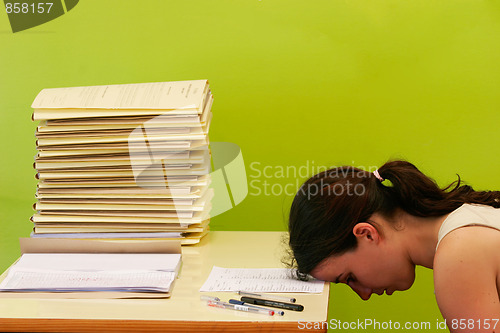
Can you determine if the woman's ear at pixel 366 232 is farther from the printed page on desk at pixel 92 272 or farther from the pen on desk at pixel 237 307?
the printed page on desk at pixel 92 272

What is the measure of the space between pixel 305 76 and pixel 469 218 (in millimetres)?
874

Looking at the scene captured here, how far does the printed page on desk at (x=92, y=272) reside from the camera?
56.0 inches

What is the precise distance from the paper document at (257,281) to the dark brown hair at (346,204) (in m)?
0.04

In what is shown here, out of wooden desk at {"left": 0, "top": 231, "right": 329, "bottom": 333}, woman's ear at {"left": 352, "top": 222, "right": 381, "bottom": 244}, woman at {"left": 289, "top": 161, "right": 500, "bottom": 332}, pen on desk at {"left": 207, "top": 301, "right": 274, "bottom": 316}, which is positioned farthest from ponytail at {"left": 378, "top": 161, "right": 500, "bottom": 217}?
pen on desk at {"left": 207, "top": 301, "right": 274, "bottom": 316}

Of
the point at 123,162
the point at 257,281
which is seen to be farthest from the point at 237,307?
the point at 123,162

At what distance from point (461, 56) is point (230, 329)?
4.01 ft

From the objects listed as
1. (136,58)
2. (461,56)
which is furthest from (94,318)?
(461,56)

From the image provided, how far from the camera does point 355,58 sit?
2.01 metres

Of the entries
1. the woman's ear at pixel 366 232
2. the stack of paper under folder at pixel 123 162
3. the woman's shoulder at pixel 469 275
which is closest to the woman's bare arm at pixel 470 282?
the woman's shoulder at pixel 469 275

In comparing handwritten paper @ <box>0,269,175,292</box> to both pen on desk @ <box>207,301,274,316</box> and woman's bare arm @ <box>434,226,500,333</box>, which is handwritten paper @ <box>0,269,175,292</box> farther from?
woman's bare arm @ <box>434,226,500,333</box>

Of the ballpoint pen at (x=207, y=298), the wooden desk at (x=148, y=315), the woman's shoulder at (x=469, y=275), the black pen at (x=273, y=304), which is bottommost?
the ballpoint pen at (x=207, y=298)

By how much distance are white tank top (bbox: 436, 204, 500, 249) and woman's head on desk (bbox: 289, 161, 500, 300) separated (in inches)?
2.3

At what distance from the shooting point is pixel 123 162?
1.75 metres

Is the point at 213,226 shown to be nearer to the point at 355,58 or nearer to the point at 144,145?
the point at 144,145
